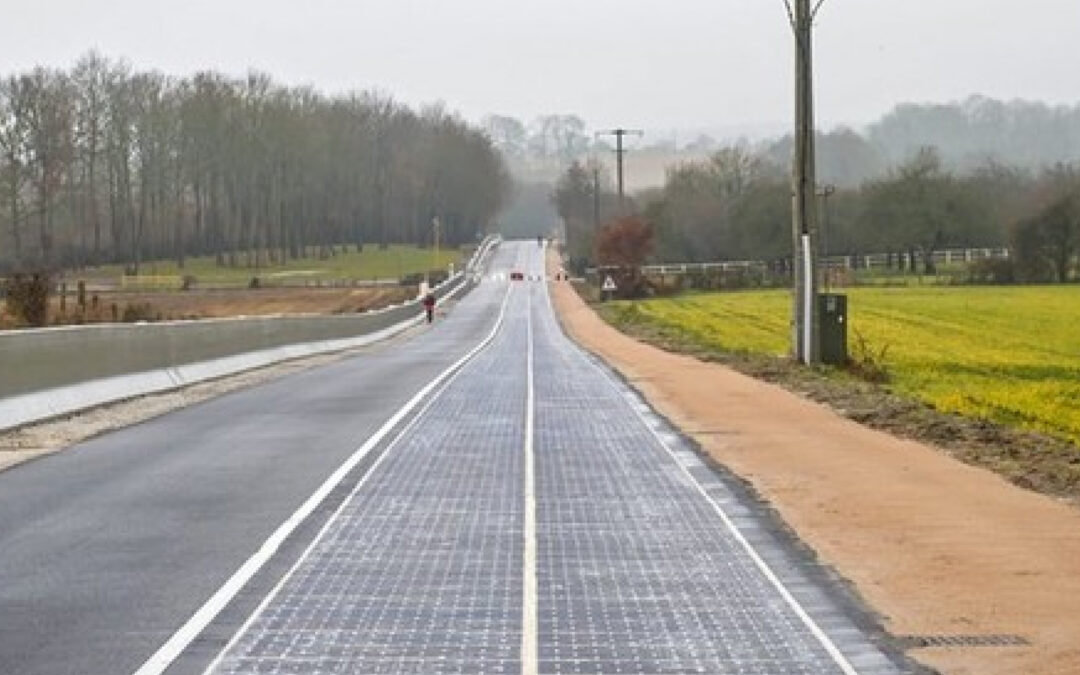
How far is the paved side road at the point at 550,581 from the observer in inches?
320

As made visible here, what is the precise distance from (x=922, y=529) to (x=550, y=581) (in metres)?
3.51

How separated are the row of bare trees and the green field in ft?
6.14

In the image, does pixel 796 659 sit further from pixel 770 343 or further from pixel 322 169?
pixel 322 169

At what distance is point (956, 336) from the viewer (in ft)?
177

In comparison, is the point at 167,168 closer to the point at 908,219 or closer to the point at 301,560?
the point at 908,219

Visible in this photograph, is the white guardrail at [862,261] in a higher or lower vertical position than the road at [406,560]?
higher

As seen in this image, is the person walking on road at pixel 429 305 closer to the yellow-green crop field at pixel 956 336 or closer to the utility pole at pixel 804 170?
the yellow-green crop field at pixel 956 336

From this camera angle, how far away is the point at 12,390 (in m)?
19.6

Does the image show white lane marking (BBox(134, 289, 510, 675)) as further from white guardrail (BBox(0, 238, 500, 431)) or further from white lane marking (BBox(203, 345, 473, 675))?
white guardrail (BBox(0, 238, 500, 431))

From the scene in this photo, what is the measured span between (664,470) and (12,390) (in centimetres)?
837

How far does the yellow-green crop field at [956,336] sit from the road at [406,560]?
30.7 ft

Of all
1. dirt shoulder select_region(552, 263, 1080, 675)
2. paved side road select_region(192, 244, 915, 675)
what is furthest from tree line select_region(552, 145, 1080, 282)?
paved side road select_region(192, 244, 915, 675)

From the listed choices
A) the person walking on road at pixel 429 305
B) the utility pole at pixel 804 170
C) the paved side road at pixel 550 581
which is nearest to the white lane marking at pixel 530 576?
the paved side road at pixel 550 581

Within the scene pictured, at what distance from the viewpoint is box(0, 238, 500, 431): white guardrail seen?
19.8 m
